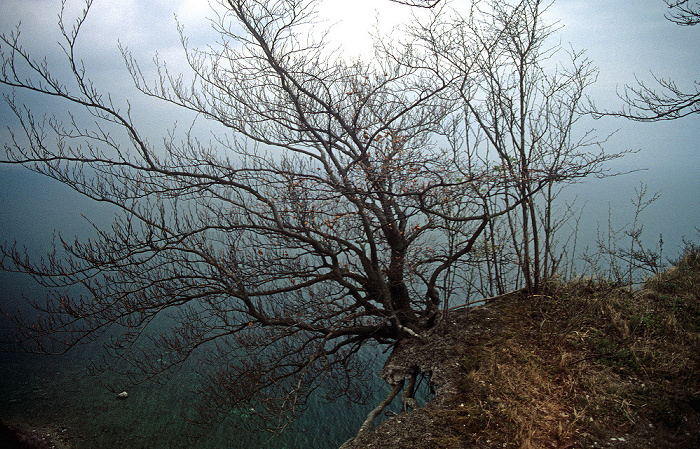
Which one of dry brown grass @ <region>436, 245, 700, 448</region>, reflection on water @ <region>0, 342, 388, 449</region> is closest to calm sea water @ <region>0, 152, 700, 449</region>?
reflection on water @ <region>0, 342, 388, 449</region>

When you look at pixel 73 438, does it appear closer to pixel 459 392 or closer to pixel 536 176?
pixel 459 392

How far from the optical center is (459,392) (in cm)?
352

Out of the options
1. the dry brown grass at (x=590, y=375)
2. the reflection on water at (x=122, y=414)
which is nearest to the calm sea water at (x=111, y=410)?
the reflection on water at (x=122, y=414)

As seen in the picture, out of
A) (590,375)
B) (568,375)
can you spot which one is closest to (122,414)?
(568,375)

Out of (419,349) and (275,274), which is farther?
(275,274)

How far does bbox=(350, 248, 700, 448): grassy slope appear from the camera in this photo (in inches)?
113

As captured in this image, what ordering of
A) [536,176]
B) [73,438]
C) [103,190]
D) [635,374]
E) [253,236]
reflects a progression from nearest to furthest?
[635,374] → [536,176] → [103,190] → [253,236] → [73,438]

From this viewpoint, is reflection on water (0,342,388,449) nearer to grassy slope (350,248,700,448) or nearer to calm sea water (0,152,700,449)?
calm sea water (0,152,700,449)

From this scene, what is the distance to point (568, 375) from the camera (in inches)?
138

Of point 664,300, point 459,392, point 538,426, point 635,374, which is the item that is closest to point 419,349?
point 459,392

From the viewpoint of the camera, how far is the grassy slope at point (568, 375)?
2867 millimetres

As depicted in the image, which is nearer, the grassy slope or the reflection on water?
the grassy slope

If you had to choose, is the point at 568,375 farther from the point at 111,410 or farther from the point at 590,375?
the point at 111,410

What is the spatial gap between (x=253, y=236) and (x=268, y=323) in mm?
1942
